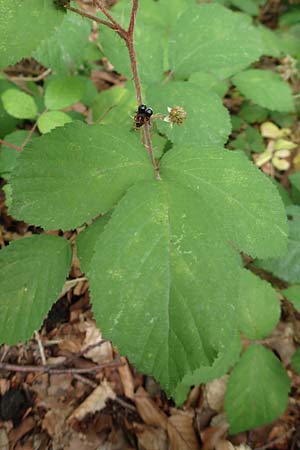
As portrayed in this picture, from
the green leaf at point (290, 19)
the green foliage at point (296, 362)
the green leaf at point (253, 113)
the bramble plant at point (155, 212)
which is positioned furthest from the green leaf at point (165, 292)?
the green leaf at point (290, 19)

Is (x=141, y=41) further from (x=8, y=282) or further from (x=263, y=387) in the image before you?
(x=263, y=387)

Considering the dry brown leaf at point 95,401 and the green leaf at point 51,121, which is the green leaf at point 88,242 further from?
the dry brown leaf at point 95,401

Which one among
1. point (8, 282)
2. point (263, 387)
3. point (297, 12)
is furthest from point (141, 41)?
point (297, 12)

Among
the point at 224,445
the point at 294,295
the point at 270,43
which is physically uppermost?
the point at 270,43

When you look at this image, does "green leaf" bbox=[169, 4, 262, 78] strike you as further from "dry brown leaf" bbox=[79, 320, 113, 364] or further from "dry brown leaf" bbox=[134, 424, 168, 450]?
"dry brown leaf" bbox=[134, 424, 168, 450]

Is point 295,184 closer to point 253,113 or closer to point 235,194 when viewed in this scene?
point 253,113

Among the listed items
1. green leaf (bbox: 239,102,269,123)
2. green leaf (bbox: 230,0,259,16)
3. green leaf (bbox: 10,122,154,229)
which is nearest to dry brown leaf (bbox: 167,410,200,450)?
green leaf (bbox: 10,122,154,229)

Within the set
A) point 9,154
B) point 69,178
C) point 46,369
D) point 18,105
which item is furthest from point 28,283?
point 18,105
